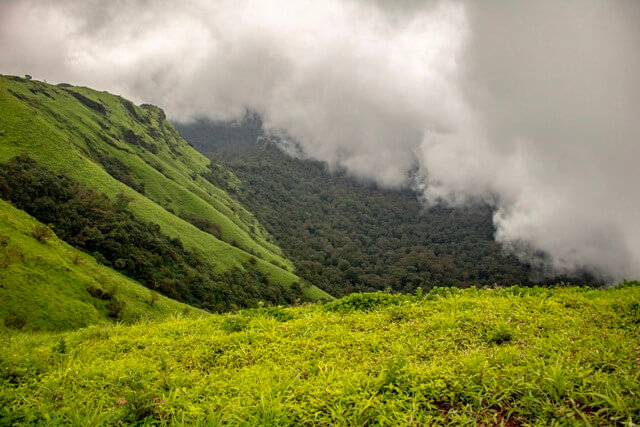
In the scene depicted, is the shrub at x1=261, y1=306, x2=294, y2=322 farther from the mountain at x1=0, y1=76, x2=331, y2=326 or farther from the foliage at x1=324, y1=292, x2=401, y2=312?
the mountain at x1=0, y1=76, x2=331, y2=326

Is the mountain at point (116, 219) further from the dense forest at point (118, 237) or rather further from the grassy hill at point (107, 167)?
the grassy hill at point (107, 167)

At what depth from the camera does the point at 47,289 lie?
49.3 meters

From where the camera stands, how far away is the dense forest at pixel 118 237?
96000 mm

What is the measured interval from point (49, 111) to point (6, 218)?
420 ft

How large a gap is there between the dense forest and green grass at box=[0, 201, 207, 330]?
31806mm

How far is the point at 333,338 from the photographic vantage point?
29.5ft

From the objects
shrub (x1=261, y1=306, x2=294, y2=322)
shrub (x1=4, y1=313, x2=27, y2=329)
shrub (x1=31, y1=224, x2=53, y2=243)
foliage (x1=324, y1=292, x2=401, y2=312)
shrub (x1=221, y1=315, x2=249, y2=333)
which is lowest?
shrub (x1=4, y1=313, x2=27, y2=329)

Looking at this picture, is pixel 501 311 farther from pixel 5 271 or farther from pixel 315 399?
pixel 5 271

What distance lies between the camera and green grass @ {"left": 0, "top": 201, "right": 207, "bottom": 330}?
144 ft

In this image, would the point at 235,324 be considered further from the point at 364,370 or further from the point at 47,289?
the point at 47,289

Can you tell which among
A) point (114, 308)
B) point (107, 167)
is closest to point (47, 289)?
point (114, 308)

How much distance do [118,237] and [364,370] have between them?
118 meters

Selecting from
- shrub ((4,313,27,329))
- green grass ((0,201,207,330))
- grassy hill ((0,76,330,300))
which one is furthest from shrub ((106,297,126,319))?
grassy hill ((0,76,330,300))

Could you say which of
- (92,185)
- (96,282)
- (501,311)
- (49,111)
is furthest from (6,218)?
(49,111)
